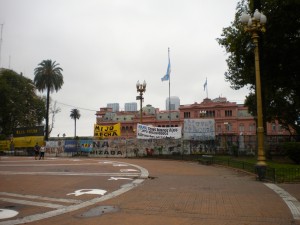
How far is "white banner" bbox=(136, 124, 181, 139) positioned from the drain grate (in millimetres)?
25673

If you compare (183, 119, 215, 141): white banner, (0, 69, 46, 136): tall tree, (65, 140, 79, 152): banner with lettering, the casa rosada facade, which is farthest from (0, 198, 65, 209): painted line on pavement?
the casa rosada facade

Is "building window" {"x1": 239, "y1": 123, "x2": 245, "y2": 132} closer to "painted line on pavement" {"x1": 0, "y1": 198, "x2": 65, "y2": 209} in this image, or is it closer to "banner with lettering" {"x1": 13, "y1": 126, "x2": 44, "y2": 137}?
"banner with lettering" {"x1": 13, "y1": 126, "x2": 44, "y2": 137}

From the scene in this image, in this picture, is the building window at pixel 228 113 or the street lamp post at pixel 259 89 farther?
the building window at pixel 228 113

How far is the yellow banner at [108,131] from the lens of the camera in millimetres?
38938

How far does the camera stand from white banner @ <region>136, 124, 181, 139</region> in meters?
34.8

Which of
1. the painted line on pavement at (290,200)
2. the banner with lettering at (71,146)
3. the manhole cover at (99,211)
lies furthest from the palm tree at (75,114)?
the manhole cover at (99,211)

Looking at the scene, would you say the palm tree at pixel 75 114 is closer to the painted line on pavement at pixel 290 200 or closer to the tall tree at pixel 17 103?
the tall tree at pixel 17 103

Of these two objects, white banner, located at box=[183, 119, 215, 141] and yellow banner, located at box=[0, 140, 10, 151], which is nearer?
white banner, located at box=[183, 119, 215, 141]

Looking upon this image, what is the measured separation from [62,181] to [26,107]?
57443 mm

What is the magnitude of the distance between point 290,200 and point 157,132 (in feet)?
83.5

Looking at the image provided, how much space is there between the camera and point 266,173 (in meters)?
15.1

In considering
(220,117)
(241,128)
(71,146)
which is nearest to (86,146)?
(71,146)

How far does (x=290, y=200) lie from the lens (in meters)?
10.0

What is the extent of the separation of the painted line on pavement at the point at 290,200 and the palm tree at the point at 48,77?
46768 millimetres
